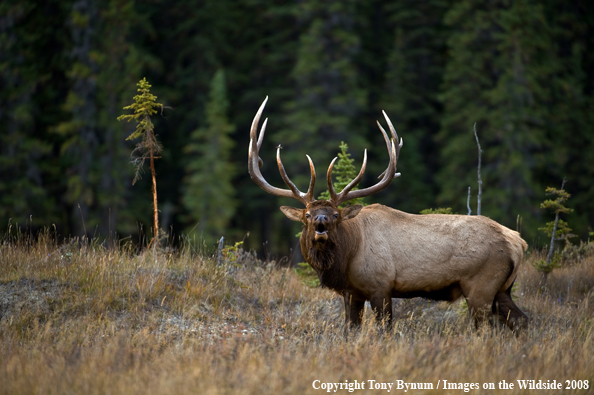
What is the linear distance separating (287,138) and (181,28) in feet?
27.2

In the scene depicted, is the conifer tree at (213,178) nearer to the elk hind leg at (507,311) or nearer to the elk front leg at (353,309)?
the elk front leg at (353,309)

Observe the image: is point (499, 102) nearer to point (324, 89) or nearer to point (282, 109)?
point (324, 89)

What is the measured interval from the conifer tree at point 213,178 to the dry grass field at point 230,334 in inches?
543

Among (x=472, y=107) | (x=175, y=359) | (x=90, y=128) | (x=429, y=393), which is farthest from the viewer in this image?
(x=472, y=107)

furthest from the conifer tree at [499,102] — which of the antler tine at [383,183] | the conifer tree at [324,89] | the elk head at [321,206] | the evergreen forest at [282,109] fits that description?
the elk head at [321,206]

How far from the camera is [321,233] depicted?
266 inches

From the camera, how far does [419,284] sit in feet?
23.4

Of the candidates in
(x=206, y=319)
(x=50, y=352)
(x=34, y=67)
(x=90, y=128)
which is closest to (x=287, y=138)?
(x=90, y=128)

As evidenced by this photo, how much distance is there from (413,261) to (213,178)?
17.0 m

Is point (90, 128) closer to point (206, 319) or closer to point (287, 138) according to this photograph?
point (287, 138)

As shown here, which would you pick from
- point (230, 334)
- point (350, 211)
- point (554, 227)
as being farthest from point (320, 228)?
point (554, 227)

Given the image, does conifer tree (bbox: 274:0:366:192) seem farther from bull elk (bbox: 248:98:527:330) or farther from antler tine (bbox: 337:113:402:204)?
bull elk (bbox: 248:98:527:330)

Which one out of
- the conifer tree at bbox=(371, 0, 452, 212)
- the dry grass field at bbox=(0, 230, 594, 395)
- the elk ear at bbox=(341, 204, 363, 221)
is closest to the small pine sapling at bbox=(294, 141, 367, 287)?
the dry grass field at bbox=(0, 230, 594, 395)

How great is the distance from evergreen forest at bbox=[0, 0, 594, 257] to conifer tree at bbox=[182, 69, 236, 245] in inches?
2.7
